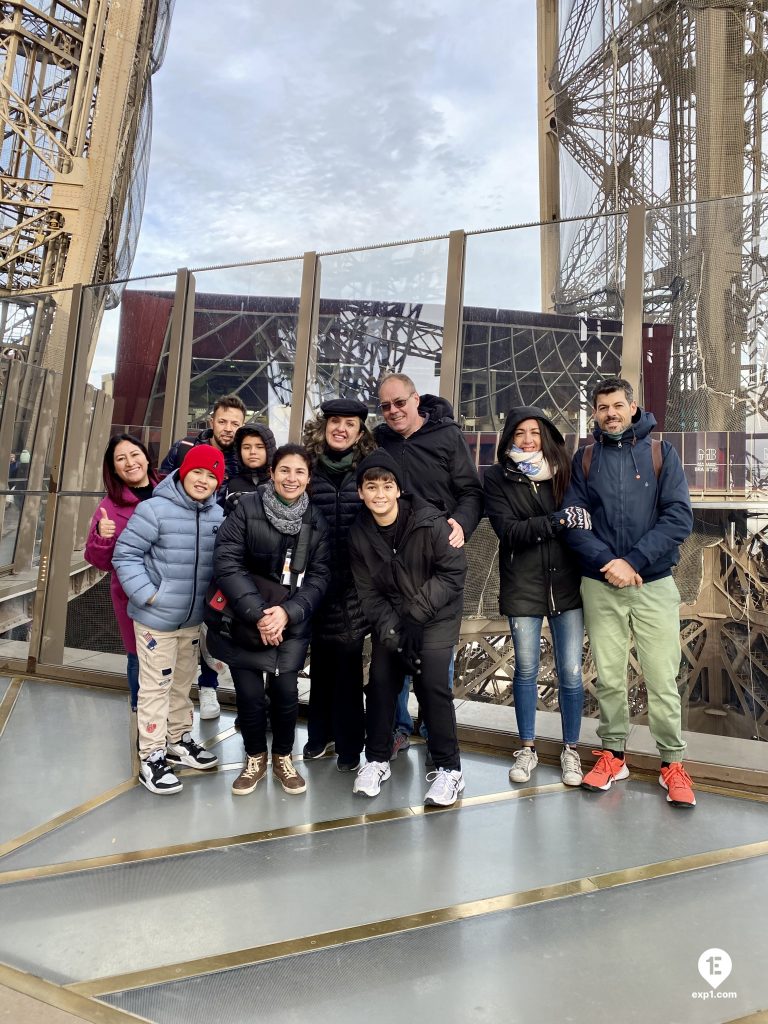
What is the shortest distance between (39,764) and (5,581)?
7.94ft

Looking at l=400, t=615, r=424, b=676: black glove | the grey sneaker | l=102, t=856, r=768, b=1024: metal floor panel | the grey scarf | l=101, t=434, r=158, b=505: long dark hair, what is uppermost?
l=101, t=434, r=158, b=505: long dark hair

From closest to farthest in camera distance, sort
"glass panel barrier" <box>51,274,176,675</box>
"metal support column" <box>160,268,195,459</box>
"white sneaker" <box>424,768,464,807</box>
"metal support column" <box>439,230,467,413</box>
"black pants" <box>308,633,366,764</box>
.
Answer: "white sneaker" <box>424,768,464,807</box>
"black pants" <box>308,633,366,764</box>
"metal support column" <box>439,230,467,413</box>
"metal support column" <box>160,268,195,459</box>
"glass panel barrier" <box>51,274,176,675</box>

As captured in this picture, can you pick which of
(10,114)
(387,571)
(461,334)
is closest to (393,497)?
(387,571)

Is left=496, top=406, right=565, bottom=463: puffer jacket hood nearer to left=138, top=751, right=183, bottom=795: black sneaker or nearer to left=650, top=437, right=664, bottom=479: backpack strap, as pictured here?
left=650, top=437, right=664, bottom=479: backpack strap

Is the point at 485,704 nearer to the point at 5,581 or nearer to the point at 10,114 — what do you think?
the point at 5,581

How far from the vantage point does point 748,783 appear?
3.27 m

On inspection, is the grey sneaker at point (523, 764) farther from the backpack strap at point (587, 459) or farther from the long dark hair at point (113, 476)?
the long dark hair at point (113, 476)

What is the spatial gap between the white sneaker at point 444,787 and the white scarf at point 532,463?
1459mm

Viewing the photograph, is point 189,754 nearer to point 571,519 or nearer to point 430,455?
point 430,455

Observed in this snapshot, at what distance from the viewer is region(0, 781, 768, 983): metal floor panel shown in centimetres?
212

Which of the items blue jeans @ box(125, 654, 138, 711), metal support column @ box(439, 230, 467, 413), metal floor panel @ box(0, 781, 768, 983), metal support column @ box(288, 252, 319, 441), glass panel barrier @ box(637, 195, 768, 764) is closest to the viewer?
metal floor panel @ box(0, 781, 768, 983)

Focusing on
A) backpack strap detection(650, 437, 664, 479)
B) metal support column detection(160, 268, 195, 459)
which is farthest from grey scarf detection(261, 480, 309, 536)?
metal support column detection(160, 268, 195, 459)

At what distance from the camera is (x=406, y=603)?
313cm

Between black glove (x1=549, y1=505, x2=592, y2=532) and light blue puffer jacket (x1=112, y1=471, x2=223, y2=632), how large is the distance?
5.63ft
